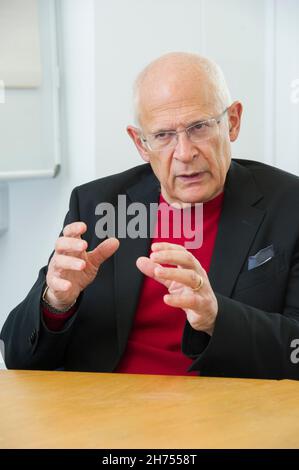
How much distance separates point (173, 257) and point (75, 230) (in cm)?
22

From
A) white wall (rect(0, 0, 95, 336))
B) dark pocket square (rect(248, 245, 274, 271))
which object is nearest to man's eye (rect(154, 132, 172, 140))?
dark pocket square (rect(248, 245, 274, 271))

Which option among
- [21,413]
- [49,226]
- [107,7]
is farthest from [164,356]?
[107,7]

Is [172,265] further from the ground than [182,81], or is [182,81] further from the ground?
[182,81]

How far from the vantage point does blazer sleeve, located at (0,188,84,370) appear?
1.57 metres

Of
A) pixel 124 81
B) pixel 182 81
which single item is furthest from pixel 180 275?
pixel 124 81

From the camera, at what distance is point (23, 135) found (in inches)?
98.7

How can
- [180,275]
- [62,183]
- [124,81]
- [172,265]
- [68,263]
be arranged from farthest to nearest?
[62,183]
[124,81]
[172,265]
[68,263]
[180,275]

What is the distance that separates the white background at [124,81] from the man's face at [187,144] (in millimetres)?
726

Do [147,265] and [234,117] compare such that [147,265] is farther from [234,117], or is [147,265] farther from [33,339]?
[234,117]

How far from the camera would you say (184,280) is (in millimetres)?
1305

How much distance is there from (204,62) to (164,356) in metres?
0.69

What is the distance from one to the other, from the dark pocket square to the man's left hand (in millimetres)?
330

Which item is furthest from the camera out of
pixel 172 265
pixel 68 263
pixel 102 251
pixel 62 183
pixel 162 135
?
pixel 62 183

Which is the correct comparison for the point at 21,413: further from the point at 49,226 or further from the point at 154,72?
the point at 49,226
